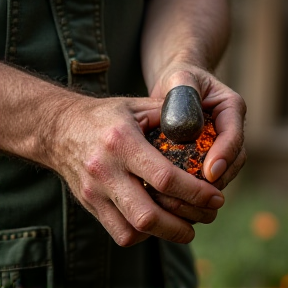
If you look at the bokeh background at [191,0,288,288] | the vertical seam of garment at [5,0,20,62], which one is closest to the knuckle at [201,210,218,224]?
the vertical seam of garment at [5,0,20,62]

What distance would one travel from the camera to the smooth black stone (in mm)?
1912

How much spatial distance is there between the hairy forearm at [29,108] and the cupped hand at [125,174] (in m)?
0.04

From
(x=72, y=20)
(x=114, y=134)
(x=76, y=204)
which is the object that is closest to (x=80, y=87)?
(x=72, y=20)

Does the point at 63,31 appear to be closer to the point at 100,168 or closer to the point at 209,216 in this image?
the point at 100,168

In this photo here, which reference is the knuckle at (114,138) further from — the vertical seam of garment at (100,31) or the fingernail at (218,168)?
the vertical seam of garment at (100,31)

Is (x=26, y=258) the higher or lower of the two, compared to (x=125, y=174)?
lower

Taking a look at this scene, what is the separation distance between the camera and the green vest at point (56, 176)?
2.24 meters

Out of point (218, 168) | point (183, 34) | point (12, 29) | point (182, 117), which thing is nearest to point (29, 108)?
point (12, 29)

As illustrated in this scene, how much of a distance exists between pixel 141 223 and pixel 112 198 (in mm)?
96

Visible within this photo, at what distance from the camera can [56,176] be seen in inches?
91.0

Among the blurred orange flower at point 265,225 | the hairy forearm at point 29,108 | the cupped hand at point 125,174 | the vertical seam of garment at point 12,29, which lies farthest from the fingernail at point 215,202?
the blurred orange flower at point 265,225

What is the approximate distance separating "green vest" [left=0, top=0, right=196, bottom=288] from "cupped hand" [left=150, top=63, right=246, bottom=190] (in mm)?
228

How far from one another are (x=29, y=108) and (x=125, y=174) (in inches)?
13.8

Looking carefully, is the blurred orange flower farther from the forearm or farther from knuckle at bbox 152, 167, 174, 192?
knuckle at bbox 152, 167, 174, 192
